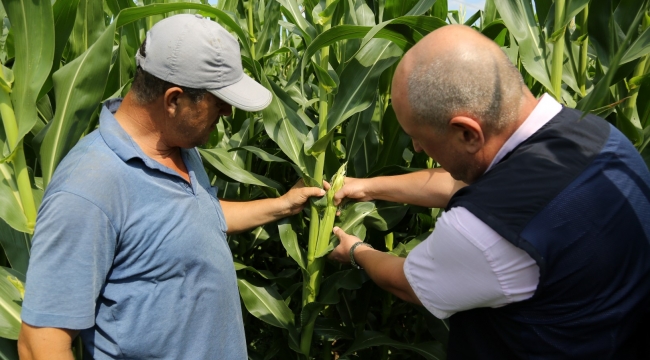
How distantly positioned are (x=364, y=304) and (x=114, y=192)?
1.96m

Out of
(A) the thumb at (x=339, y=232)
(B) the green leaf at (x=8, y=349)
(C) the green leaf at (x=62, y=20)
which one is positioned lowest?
(B) the green leaf at (x=8, y=349)

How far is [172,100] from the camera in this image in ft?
6.84

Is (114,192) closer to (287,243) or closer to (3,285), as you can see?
(3,285)

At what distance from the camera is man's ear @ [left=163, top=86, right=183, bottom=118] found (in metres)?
2.05

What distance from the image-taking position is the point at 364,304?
3.53 meters

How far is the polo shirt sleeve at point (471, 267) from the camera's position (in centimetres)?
182

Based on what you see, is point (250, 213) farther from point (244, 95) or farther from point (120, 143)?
point (120, 143)

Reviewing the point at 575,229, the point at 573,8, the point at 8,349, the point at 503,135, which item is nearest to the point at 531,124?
the point at 503,135

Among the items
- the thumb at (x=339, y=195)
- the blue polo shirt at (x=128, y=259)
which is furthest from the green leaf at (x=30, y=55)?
the thumb at (x=339, y=195)

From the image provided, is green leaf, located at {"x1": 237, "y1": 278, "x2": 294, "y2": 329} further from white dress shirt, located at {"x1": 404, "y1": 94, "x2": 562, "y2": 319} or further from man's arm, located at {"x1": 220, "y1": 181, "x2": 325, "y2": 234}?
white dress shirt, located at {"x1": 404, "y1": 94, "x2": 562, "y2": 319}

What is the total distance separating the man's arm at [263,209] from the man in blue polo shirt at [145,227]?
516 mm

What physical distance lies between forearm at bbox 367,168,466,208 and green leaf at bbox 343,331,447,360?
2.46ft

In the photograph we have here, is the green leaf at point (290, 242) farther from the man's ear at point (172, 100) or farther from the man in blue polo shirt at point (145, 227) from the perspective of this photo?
the man's ear at point (172, 100)

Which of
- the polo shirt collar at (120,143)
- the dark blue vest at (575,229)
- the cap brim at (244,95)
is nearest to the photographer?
the dark blue vest at (575,229)
